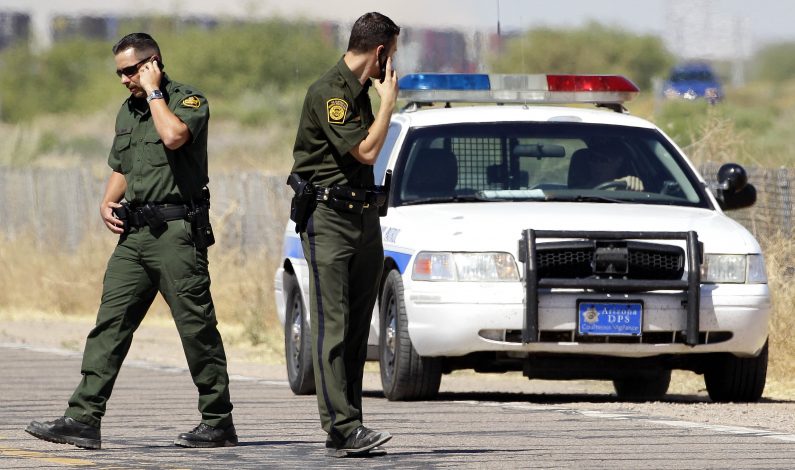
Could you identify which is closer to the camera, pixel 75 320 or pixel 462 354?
pixel 462 354

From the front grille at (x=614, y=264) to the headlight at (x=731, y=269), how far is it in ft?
0.58

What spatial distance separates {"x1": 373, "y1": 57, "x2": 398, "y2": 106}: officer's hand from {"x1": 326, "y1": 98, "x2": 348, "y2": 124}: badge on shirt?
162mm

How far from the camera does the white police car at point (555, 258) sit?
10805 mm

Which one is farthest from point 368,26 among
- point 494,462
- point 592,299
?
point 592,299

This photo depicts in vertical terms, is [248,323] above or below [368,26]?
below

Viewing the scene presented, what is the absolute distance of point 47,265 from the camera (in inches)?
904

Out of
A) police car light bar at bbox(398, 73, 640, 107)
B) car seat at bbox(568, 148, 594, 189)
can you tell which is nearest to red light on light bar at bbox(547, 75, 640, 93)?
police car light bar at bbox(398, 73, 640, 107)

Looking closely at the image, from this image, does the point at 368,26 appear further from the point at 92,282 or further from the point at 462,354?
the point at 92,282

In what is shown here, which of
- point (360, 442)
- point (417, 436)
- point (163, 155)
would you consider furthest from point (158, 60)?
point (417, 436)

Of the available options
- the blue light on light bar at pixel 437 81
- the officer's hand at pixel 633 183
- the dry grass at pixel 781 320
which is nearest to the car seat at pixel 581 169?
the officer's hand at pixel 633 183

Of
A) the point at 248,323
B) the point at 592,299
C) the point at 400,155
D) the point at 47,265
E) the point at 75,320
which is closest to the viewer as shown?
the point at 592,299

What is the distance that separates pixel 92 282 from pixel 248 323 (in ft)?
12.6

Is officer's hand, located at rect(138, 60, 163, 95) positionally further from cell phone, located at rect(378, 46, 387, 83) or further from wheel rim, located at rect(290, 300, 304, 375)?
wheel rim, located at rect(290, 300, 304, 375)

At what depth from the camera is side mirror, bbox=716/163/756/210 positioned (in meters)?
12.0
